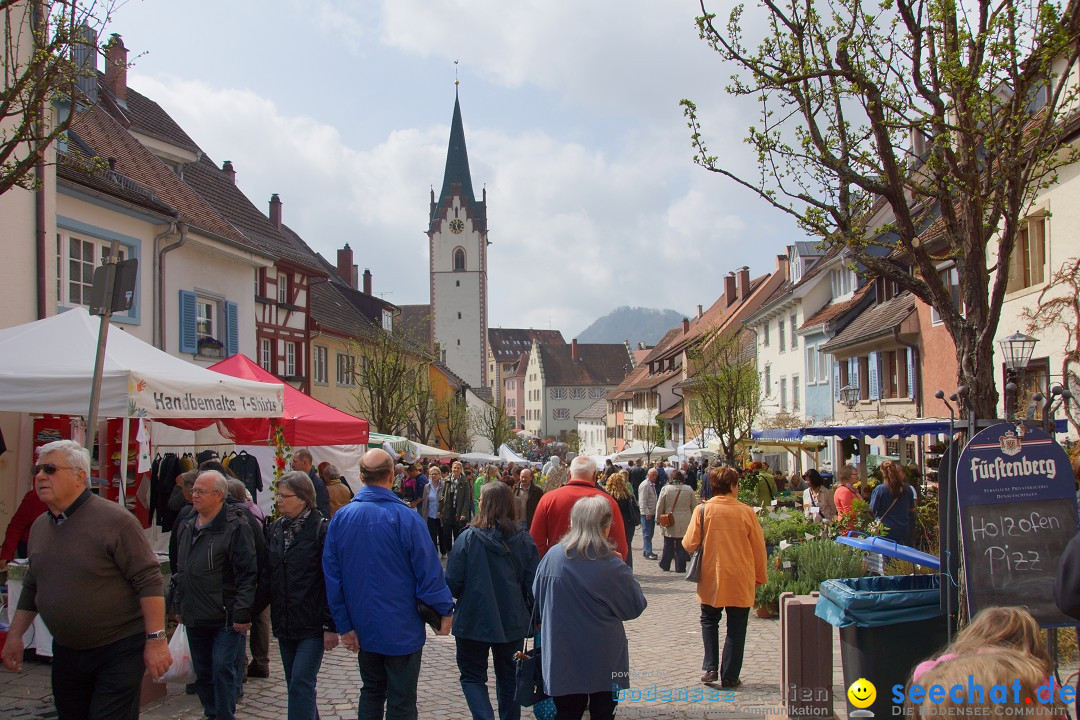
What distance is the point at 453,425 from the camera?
188 feet

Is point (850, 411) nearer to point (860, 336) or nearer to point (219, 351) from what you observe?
point (860, 336)

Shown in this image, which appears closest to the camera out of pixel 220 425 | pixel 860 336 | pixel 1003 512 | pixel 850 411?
pixel 1003 512

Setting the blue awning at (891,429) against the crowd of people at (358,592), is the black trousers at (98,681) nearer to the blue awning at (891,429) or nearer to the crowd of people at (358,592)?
the crowd of people at (358,592)

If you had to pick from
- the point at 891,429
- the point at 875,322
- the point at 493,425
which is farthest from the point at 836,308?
the point at 493,425

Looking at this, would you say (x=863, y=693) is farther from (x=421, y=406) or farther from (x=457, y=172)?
(x=457, y=172)

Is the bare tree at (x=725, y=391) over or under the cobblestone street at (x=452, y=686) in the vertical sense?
over

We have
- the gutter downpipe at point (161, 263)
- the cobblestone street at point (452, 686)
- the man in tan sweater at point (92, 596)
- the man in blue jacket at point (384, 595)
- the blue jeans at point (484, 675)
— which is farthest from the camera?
the gutter downpipe at point (161, 263)

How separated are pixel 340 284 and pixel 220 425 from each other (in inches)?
1291

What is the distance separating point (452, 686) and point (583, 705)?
2956mm

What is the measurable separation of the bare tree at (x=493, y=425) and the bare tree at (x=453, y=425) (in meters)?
8.55

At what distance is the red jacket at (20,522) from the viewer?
25.4ft

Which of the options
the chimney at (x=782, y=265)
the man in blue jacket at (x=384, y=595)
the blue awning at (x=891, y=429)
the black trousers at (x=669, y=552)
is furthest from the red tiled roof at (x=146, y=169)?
the chimney at (x=782, y=265)

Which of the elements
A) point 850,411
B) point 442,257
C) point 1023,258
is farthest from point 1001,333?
point 442,257

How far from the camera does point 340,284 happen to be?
4522cm
